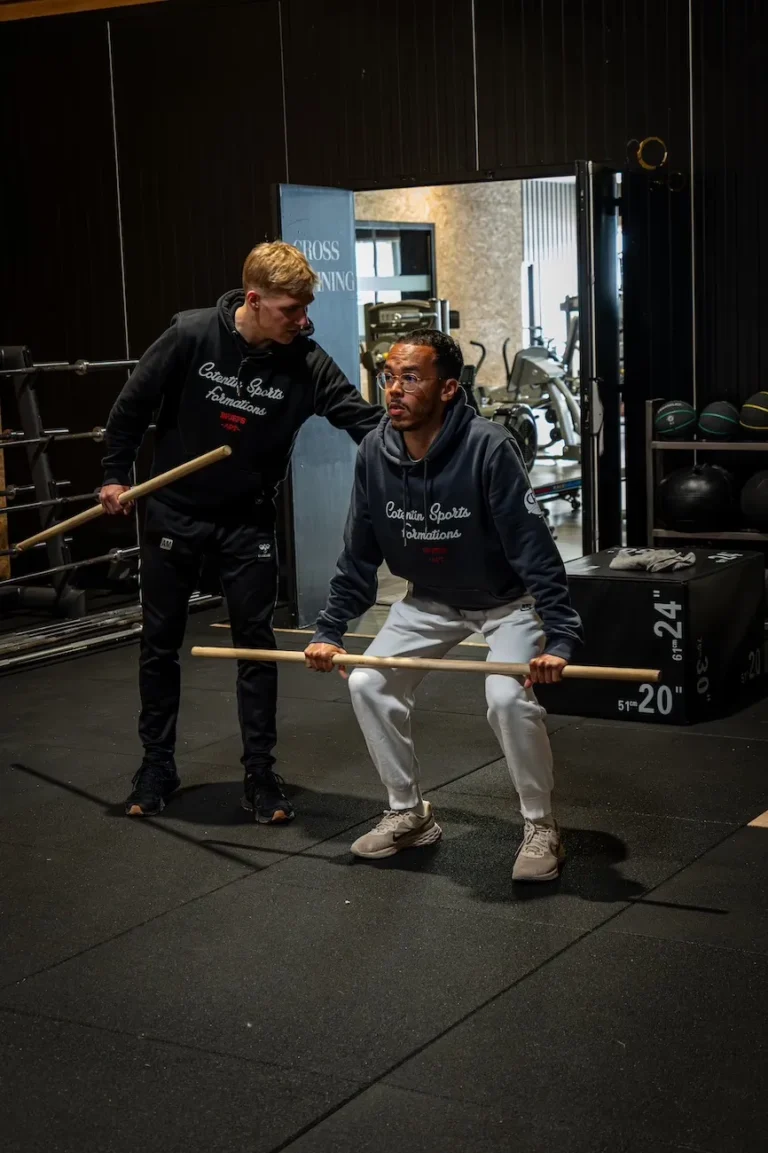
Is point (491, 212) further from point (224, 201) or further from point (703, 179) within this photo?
point (703, 179)

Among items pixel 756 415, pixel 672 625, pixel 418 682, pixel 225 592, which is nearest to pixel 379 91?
pixel 756 415

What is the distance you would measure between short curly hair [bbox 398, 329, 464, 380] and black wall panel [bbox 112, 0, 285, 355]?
401 centimetres

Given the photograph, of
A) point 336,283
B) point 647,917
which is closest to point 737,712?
point 647,917

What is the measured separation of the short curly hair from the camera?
3424mm

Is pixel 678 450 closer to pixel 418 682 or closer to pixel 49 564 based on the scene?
pixel 49 564

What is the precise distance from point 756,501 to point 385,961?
3422 millimetres

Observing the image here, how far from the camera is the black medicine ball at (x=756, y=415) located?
5914 mm

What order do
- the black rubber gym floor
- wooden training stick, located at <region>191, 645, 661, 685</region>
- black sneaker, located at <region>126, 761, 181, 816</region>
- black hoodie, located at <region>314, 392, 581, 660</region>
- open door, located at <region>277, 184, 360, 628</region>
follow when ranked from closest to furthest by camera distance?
the black rubber gym floor
wooden training stick, located at <region>191, 645, 661, 685</region>
black hoodie, located at <region>314, 392, 581, 660</region>
black sneaker, located at <region>126, 761, 181, 816</region>
open door, located at <region>277, 184, 360, 628</region>

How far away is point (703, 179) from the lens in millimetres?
6250

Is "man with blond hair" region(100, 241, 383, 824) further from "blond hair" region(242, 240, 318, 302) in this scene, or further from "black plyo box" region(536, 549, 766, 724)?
"black plyo box" region(536, 549, 766, 724)

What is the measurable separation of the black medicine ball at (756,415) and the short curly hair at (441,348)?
278 centimetres

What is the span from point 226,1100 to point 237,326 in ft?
6.91

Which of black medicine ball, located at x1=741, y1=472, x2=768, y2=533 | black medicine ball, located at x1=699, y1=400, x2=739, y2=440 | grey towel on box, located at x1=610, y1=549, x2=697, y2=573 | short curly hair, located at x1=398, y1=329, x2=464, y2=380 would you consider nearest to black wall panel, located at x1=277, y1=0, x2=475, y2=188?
black medicine ball, located at x1=699, y1=400, x2=739, y2=440

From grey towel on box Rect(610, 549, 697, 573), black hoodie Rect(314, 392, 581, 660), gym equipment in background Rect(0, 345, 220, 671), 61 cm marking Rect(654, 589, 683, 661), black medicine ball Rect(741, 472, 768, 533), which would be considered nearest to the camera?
black hoodie Rect(314, 392, 581, 660)
